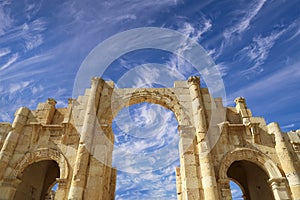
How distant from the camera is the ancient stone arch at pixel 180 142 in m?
9.60

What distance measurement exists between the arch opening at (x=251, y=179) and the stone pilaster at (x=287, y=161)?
1770 millimetres

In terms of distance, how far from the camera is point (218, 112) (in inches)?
471

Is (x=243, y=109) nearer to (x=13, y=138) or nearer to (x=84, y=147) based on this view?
(x=84, y=147)

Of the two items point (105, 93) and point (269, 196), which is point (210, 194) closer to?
point (269, 196)

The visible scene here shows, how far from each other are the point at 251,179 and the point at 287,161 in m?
4.28

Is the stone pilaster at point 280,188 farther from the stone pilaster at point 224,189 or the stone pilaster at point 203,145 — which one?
the stone pilaster at point 203,145

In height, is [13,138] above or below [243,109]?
below

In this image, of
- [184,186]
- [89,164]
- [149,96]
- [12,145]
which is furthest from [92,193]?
[149,96]

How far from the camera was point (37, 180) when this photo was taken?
43.7 feet

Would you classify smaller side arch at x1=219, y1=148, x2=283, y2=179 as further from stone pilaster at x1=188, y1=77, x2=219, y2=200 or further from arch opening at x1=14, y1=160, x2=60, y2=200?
arch opening at x1=14, y1=160, x2=60, y2=200

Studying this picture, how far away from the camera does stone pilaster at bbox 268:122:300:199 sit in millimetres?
9345

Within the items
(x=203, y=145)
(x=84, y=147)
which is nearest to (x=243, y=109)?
(x=203, y=145)

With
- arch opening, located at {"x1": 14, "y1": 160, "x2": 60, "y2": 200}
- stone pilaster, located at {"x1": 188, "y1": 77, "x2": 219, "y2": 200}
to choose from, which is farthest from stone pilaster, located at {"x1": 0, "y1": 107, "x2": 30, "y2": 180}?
stone pilaster, located at {"x1": 188, "y1": 77, "x2": 219, "y2": 200}

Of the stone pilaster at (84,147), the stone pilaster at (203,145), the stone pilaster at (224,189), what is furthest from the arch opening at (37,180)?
the stone pilaster at (224,189)
